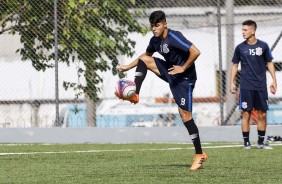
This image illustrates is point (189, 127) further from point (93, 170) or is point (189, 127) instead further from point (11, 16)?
point (11, 16)

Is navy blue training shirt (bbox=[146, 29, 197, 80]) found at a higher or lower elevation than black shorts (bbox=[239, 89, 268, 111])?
higher

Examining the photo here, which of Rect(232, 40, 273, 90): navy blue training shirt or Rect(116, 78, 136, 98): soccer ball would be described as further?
Rect(232, 40, 273, 90): navy blue training shirt

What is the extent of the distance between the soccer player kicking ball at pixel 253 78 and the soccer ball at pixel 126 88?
4.20 metres

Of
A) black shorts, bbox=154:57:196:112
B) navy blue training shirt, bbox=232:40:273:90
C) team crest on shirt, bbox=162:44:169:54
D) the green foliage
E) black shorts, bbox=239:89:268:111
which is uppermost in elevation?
the green foliage

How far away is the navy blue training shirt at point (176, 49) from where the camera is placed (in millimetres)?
11695

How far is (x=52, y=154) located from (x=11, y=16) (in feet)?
17.8

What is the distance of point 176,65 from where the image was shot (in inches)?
465

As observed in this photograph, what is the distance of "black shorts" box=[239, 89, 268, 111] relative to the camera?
16125mm

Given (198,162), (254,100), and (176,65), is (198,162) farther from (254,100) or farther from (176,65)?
(254,100)

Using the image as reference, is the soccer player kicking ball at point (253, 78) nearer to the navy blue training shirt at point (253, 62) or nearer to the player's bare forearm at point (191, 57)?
the navy blue training shirt at point (253, 62)

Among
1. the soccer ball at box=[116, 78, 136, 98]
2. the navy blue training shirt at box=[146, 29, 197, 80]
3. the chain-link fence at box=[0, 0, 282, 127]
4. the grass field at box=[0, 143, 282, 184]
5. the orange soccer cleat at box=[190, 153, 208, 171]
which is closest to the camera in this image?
the grass field at box=[0, 143, 282, 184]

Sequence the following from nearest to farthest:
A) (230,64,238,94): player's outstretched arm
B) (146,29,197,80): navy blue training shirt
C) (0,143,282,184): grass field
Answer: (0,143,282,184): grass field < (146,29,197,80): navy blue training shirt < (230,64,238,94): player's outstretched arm

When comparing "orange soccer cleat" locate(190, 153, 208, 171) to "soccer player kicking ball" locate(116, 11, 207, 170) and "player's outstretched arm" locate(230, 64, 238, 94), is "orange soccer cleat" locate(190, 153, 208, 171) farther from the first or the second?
"player's outstretched arm" locate(230, 64, 238, 94)

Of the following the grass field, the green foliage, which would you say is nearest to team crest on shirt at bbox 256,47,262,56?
→ the grass field
